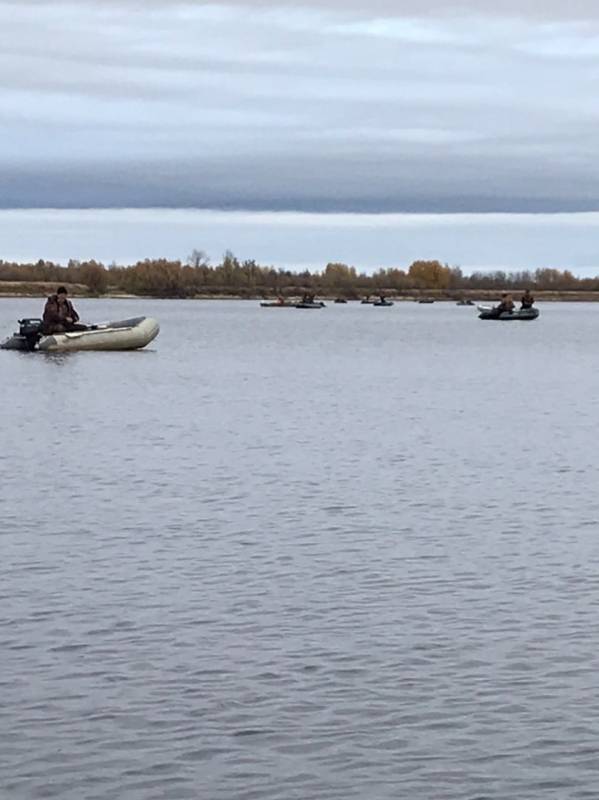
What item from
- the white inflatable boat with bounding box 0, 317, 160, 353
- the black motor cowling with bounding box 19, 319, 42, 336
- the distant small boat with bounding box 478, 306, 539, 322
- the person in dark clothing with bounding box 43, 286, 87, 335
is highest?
the person in dark clothing with bounding box 43, 286, 87, 335

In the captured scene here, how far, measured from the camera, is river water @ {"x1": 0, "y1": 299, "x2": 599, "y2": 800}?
10.4 metres

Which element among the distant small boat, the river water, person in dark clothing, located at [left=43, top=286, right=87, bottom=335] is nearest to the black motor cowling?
person in dark clothing, located at [left=43, top=286, right=87, bottom=335]

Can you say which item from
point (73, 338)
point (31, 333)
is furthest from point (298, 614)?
point (31, 333)

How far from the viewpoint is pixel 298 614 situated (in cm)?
1420

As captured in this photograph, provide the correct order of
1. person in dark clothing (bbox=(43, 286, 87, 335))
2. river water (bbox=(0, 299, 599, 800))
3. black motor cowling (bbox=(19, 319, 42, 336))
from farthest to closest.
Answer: black motor cowling (bbox=(19, 319, 42, 336)), person in dark clothing (bbox=(43, 286, 87, 335)), river water (bbox=(0, 299, 599, 800))

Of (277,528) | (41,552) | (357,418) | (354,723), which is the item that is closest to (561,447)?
(357,418)

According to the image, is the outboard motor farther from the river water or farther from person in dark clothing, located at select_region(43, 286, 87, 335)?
the river water

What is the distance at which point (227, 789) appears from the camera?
9.88 metres

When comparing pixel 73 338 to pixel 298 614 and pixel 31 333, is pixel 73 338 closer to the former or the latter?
pixel 31 333

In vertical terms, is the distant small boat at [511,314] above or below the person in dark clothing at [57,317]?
below

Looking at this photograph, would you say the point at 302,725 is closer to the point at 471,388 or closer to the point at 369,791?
the point at 369,791

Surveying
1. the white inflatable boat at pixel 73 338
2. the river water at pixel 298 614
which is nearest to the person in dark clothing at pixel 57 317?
the white inflatable boat at pixel 73 338

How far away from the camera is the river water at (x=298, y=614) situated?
34.0 feet

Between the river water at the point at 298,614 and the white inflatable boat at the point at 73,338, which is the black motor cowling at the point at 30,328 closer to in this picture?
the white inflatable boat at the point at 73,338
